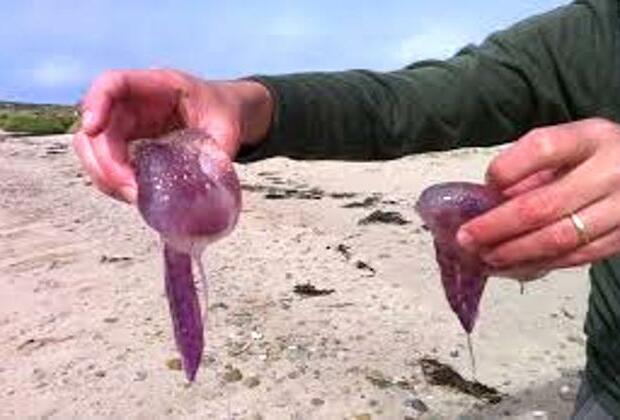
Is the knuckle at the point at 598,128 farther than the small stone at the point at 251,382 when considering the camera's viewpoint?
No

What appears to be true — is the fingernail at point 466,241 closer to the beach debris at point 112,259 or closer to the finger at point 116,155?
the finger at point 116,155

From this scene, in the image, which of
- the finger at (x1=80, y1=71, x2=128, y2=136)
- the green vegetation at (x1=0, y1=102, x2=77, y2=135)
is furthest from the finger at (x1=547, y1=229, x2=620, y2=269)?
the green vegetation at (x1=0, y1=102, x2=77, y2=135)

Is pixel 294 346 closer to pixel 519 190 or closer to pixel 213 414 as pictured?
pixel 213 414

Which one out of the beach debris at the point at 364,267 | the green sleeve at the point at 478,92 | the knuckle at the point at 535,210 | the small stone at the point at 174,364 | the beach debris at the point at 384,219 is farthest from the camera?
the beach debris at the point at 384,219

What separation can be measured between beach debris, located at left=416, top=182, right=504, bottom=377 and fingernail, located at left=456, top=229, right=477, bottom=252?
0.06 metres

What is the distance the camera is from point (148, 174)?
90.8 inches

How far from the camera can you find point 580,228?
2217 mm

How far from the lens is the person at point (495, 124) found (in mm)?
2225

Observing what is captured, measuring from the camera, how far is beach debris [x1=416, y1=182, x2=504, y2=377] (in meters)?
2.39

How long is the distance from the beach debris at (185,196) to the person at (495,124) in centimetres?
10

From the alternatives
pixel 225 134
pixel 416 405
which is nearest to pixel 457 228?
pixel 225 134

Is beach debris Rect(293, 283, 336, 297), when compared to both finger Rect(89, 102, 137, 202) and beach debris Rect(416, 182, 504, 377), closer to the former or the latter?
beach debris Rect(416, 182, 504, 377)

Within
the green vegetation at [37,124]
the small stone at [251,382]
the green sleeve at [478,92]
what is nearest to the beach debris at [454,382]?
the small stone at [251,382]

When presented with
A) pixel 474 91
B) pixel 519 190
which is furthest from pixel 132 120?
pixel 474 91
